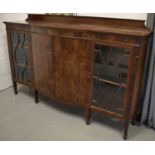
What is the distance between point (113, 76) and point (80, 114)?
0.77m

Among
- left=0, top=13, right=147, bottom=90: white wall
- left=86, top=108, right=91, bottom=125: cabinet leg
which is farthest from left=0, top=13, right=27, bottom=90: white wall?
left=86, top=108, right=91, bottom=125: cabinet leg

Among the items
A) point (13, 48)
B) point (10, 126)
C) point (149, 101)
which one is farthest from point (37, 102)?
point (149, 101)

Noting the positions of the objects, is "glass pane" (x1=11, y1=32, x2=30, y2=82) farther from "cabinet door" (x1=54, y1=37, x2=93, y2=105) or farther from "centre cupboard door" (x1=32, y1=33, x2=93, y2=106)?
"cabinet door" (x1=54, y1=37, x2=93, y2=105)

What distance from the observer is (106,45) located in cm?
176

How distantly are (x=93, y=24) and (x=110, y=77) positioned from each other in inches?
24.0

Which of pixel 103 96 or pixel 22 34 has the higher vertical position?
pixel 22 34

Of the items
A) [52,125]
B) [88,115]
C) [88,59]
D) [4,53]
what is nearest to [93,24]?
[88,59]

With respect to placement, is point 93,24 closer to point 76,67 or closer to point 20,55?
point 76,67

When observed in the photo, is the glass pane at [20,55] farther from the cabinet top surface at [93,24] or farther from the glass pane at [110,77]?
the glass pane at [110,77]

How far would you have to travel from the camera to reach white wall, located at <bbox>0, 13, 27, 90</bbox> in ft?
9.14

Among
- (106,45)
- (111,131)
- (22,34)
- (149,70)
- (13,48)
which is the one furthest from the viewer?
(13,48)

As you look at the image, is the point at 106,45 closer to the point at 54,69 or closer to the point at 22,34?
the point at 54,69

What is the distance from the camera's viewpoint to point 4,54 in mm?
2908

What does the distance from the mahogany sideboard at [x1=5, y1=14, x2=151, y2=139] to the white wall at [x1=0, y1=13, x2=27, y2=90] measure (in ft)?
1.35
